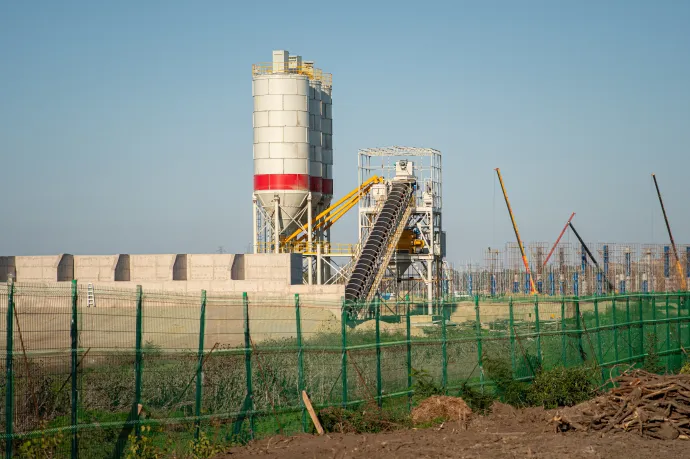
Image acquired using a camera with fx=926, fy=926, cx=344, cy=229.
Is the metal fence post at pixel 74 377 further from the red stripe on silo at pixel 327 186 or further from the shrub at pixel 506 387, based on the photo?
the red stripe on silo at pixel 327 186

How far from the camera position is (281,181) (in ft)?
171

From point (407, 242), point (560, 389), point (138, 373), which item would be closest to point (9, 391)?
point (138, 373)

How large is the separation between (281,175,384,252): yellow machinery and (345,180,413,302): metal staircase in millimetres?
2183

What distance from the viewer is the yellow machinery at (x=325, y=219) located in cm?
5294

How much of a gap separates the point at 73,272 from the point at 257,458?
32728mm

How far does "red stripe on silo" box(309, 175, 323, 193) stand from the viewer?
5341 cm

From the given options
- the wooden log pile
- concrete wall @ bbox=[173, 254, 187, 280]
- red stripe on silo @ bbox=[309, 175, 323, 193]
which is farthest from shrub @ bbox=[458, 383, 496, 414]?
red stripe on silo @ bbox=[309, 175, 323, 193]

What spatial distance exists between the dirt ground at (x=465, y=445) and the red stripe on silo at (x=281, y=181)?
3628 cm

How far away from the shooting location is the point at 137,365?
14516mm

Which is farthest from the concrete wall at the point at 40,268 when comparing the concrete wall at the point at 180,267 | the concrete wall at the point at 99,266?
the concrete wall at the point at 180,267

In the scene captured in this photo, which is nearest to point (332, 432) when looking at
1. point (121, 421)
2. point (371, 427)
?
point (371, 427)

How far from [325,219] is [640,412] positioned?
39108 mm

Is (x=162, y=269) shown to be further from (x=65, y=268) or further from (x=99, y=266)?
(x=65, y=268)

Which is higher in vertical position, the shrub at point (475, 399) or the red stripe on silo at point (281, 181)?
the red stripe on silo at point (281, 181)
